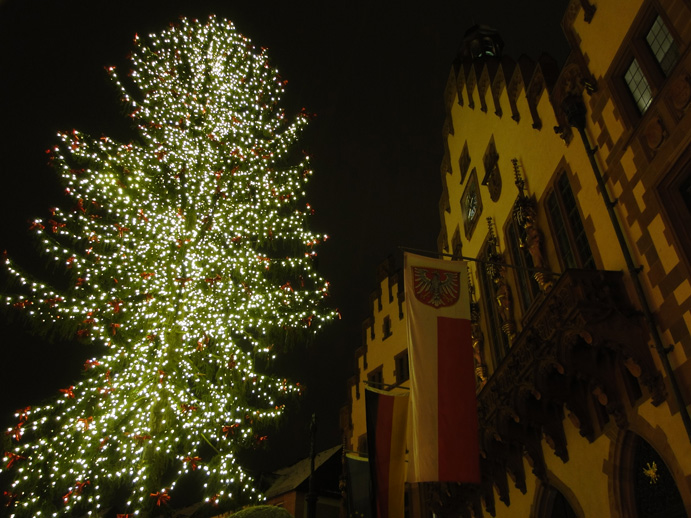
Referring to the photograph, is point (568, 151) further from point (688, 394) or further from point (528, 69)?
point (688, 394)

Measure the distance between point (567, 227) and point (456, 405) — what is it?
15.4ft

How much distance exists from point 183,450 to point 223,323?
3356 millimetres

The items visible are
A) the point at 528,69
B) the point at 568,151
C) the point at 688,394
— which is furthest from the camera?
the point at 528,69

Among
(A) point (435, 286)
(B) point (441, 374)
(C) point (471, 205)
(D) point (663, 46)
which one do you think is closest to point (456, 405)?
(B) point (441, 374)

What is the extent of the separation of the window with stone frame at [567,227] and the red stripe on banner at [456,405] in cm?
274

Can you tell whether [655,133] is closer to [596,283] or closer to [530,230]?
[596,283]

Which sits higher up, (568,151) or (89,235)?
(568,151)

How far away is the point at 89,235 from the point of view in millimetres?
13664

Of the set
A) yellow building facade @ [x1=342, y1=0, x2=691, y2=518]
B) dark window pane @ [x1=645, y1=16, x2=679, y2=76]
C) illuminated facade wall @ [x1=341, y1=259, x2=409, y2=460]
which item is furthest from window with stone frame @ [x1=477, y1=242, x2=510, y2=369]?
illuminated facade wall @ [x1=341, y1=259, x2=409, y2=460]

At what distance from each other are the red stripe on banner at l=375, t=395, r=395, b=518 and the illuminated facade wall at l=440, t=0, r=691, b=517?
249 cm

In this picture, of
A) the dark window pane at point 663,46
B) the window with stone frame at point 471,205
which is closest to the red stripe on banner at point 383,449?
the window with stone frame at point 471,205

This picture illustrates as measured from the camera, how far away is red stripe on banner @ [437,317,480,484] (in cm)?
957

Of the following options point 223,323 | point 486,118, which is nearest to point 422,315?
point 223,323

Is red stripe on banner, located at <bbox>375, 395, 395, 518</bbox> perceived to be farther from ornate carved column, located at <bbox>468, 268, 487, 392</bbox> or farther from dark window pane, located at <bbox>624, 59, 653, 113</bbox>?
dark window pane, located at <bbox>624, 59, 653, 113</bbox>
